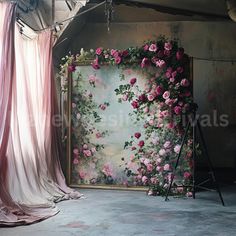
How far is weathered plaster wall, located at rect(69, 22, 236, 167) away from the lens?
8.27 meters

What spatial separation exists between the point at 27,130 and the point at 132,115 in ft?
5.78

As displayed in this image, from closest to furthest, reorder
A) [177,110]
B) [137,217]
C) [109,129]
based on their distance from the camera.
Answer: [137,217]
[177,110]
[109,129]

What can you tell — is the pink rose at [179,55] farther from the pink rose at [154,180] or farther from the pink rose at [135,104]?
the pink rose at [154,180]

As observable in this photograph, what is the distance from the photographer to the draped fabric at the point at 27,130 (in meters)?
4.15

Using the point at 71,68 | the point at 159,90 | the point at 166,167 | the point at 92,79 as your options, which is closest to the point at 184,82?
the point at 159,90

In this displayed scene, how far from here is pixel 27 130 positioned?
16.3ft

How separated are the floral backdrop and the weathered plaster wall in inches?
87.3

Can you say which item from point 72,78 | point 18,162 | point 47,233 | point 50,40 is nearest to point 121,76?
point 72,78

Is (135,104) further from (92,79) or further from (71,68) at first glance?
(71,68)

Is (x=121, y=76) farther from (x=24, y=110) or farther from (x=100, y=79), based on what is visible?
(x=24, y=110)

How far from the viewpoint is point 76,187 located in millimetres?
6176

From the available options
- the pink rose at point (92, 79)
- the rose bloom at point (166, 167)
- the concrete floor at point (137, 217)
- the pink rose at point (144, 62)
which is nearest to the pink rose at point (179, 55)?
the pink rose at point (144, 62)

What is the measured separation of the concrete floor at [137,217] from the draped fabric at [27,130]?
0.25 m

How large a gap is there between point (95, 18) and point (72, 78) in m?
2.36
